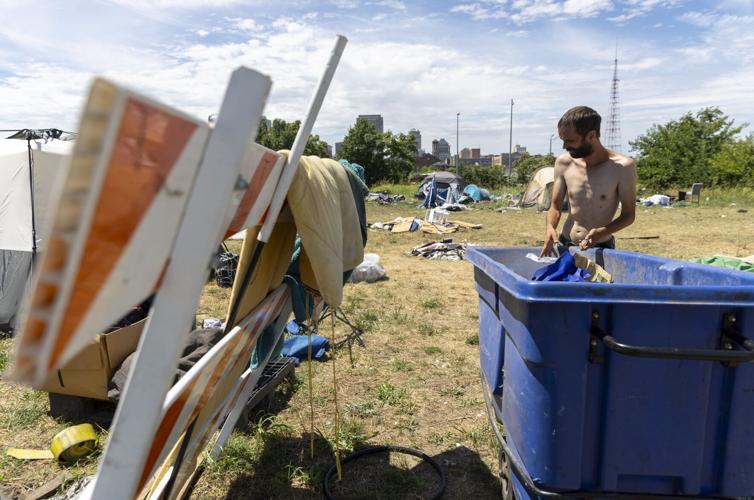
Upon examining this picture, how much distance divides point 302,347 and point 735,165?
32332mm

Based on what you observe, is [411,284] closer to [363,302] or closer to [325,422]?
[363,302]

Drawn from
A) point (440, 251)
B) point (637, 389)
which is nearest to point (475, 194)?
point (440, 251)

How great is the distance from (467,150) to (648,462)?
138 meters

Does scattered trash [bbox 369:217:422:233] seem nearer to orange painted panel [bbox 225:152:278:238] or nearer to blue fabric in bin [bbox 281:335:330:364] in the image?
blue fabric in bin [bbox 281:335:330:364]

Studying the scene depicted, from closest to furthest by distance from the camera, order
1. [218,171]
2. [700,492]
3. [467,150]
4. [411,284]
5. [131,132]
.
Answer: [131,132], [218,171], [700,492], [411,284], [467,150]

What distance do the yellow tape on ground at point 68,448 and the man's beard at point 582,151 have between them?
3.69 meters

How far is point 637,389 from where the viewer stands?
1593mm

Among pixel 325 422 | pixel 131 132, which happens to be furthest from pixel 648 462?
pixel 325 422

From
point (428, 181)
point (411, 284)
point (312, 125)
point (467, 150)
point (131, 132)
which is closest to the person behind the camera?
point (131, 132)

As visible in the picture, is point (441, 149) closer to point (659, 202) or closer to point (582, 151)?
point (659, 202)

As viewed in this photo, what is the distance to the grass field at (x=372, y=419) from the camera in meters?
2.77

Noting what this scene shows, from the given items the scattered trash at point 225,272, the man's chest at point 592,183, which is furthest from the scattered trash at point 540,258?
the scattered trash at point 225,272

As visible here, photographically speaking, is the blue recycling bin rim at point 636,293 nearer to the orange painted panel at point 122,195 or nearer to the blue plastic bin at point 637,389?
the blue plastic bin at point 637,389

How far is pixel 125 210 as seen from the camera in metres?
0.61
